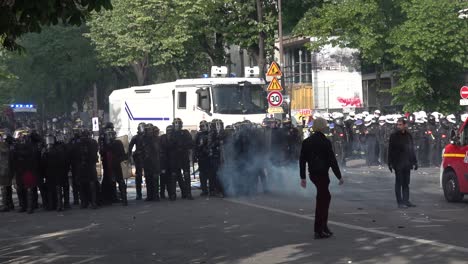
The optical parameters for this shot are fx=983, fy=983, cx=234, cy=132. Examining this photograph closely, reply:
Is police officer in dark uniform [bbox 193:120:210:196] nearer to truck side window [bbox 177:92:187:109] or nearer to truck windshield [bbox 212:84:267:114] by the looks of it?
truck windshield [bbox 212:84:267:114]

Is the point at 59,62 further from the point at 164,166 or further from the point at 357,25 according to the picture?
the point at 164,166

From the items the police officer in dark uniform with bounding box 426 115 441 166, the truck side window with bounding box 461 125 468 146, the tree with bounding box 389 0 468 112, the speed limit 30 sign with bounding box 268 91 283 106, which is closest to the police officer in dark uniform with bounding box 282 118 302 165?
the speed limit 30 sign with bounding box 268 91 283 106

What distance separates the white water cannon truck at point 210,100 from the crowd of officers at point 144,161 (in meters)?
6.98

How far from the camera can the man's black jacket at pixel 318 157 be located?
1455cm

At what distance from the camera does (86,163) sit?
21.8m

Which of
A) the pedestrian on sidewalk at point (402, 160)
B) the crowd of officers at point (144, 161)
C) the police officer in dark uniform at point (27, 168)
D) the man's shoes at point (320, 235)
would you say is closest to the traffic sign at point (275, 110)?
the crowd of officers at point (144, 161)

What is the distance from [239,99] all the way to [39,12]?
892 inches

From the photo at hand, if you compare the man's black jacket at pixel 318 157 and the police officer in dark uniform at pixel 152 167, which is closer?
the man's black jacket at pixel 318 157

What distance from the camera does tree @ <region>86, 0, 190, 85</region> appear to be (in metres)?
47.5

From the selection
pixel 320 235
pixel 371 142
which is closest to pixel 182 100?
pixel 371 142

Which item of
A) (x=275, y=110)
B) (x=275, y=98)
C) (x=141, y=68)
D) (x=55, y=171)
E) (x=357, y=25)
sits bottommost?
(x=55, y=171)

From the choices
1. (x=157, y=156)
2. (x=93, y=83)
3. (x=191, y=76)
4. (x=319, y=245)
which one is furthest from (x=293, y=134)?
(x=93, y=83)

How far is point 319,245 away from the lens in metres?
13.6

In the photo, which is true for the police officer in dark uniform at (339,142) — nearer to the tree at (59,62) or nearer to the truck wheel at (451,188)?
the truck wheel at (451,188)
